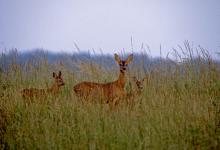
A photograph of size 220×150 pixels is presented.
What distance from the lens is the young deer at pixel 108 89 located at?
9653 millimetres

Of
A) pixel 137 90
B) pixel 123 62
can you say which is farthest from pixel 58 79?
pixel 137 90

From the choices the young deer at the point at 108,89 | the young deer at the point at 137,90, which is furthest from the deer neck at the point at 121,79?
the young deer at the point at 137,90

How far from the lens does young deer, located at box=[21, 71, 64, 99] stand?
Answer: 899cm

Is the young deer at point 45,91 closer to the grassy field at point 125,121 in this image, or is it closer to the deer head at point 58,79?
the deer head at point 58,79

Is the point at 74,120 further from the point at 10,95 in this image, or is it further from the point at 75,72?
the point at 75,72

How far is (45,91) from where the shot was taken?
877 cm

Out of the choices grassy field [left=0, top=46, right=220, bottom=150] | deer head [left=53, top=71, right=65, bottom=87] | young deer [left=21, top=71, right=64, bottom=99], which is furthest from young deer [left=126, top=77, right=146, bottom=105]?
deer head [left=53, top=71, right=65, bottom=87]

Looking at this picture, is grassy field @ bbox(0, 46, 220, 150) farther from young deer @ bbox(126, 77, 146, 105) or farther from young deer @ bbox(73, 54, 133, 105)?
young deer @ bbox(73, 54, 133, 105)

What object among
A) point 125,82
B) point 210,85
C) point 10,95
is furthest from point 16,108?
point 210,85

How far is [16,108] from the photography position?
811cm

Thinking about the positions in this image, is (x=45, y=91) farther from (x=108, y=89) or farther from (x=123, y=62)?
(x=123, y=62)

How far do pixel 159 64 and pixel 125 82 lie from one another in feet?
3.25

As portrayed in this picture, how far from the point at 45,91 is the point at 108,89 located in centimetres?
169

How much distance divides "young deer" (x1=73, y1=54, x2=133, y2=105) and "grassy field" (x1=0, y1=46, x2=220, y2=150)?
1.96 feet
